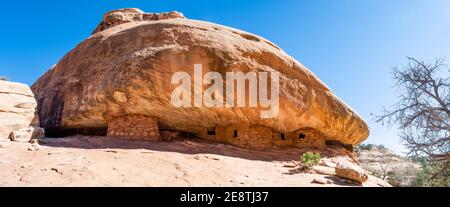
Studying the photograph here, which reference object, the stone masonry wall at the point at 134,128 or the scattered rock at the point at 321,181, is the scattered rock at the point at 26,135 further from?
the scattered rock at the point at 321,181

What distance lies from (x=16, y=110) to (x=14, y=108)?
62mm

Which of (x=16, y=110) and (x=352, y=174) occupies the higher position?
(x=16, y=110)

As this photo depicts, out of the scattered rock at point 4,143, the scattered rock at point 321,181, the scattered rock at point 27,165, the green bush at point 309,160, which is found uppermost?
the scattered rock at point 4,143

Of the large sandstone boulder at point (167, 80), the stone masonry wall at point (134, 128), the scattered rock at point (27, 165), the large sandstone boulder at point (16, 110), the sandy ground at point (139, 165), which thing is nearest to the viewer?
the sandy ground at point (139, 165)

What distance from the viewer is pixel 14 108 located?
6.94m

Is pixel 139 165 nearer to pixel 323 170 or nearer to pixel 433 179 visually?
pixel 323 170

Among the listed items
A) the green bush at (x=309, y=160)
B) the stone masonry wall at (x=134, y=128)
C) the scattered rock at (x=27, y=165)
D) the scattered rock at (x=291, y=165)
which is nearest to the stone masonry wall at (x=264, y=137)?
the scattered rock at (x=291, y=165)

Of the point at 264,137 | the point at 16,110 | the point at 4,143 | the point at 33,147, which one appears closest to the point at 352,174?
the point at 264,137

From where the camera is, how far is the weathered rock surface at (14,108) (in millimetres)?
6504
